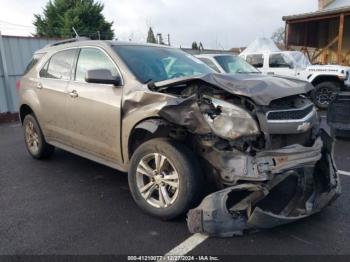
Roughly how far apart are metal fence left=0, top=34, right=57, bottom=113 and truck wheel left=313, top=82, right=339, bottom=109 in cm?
922

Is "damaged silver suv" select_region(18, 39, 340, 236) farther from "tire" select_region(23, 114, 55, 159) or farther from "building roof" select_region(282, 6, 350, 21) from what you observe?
"building roof" select_region(282, 6, 350, 21)

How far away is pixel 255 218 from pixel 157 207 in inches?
39.8

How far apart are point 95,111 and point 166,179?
4.23 ft

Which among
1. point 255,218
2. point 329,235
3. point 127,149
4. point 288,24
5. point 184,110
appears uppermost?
point 288,24

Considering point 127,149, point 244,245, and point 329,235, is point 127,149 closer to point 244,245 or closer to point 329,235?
point 244,245

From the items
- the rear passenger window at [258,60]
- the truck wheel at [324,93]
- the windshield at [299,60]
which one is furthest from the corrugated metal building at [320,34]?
the truck wheel at [324,93]

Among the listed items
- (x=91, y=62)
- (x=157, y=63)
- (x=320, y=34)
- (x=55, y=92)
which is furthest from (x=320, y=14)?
(x=55, y=92)

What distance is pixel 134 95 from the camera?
149 inches

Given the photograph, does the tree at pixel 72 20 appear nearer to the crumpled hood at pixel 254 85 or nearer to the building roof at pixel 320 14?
the building roof at pixel 320 14

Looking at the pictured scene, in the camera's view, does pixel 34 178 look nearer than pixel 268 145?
No

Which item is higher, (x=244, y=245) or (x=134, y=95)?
(x=134, y=95)

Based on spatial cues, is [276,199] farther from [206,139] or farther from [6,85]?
[6,85]

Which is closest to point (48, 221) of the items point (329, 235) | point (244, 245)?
point (244, 245)

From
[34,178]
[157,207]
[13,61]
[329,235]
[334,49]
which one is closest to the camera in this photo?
[329,235]
